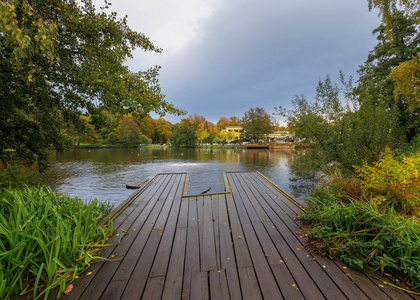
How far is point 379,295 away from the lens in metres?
1.52

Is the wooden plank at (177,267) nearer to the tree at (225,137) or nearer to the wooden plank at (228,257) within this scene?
the wooden plank at (228,257)

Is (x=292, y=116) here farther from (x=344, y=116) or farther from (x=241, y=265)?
(x=241, y=265)

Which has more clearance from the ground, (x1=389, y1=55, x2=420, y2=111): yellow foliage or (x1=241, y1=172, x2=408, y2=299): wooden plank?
(x1=389, y1=55, x2=420, y2=111): yellow foliage

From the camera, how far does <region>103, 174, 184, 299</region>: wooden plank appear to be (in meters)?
1.59

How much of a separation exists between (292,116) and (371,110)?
241cm

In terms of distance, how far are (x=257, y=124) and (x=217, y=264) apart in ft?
164

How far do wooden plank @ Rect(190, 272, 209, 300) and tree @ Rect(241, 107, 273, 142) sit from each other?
49.3 m

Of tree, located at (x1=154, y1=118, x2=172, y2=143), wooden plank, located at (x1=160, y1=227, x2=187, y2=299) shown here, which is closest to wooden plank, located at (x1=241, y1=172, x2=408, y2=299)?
wooden plank, located at (x1=160, y1=227, x2=187, y2=299)

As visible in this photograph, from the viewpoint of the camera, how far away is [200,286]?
163 cm

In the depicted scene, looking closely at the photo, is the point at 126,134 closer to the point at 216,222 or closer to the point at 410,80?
the point at 216,222

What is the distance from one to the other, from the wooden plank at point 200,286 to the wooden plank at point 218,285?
51 mm

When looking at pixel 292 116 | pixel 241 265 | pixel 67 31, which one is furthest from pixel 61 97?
pixel 292 116

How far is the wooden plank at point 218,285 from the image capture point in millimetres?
1526

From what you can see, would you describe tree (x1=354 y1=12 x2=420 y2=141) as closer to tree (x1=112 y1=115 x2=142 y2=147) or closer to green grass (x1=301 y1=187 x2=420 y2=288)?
green grass (x1=301 y1=187 x2=420 y2=288)
